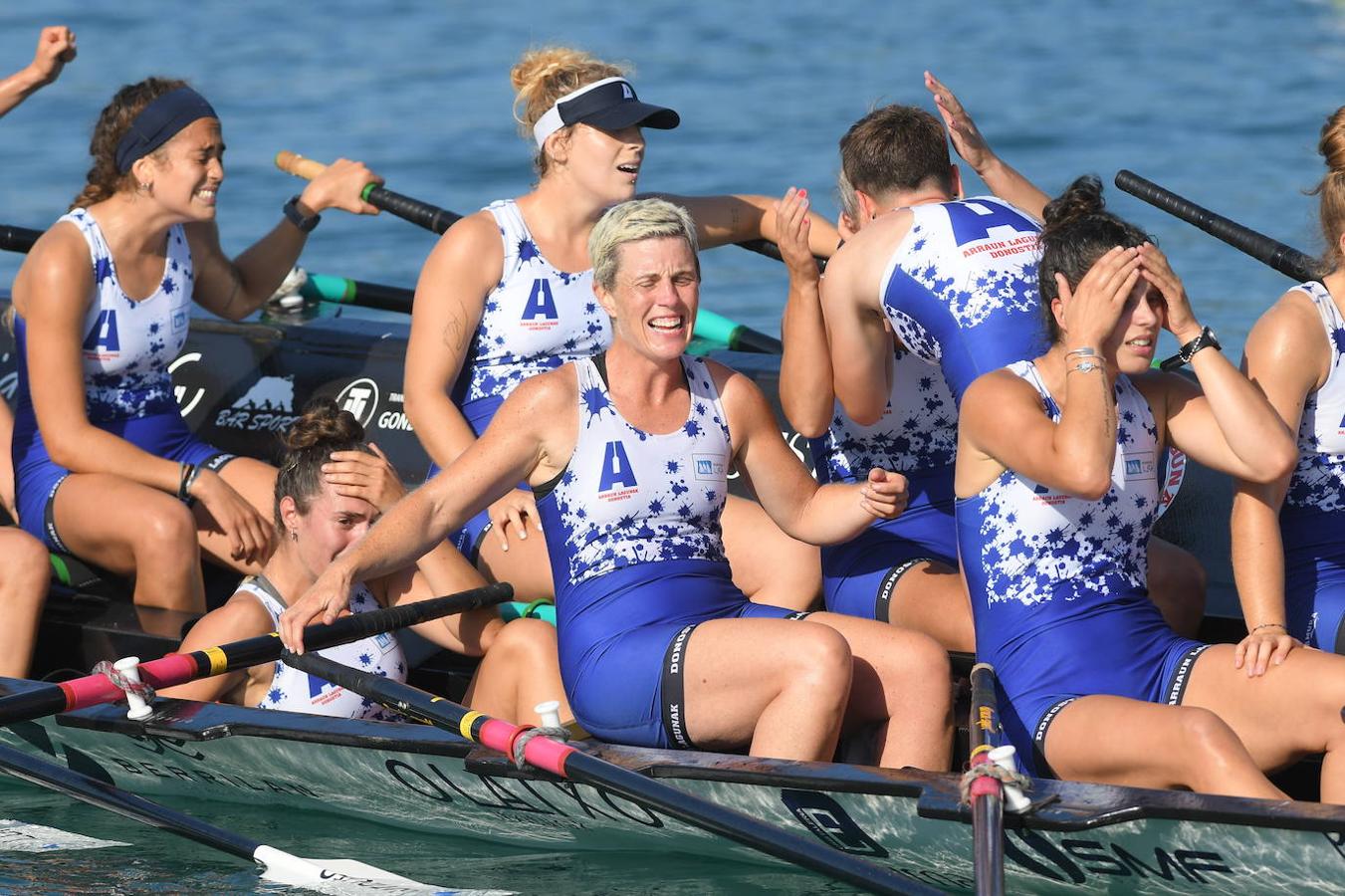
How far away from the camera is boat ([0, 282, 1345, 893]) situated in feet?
10.9

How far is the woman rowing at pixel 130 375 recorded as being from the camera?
16.1 feet

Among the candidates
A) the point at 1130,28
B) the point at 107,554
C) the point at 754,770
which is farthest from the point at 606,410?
the point at 1130,28

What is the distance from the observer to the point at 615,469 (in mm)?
3824

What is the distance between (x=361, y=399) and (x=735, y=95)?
9601 mm

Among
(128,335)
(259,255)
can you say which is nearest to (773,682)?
(128,335)

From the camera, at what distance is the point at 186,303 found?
5238mm

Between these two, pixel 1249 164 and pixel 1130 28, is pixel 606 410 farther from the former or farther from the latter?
pixel 1130 28

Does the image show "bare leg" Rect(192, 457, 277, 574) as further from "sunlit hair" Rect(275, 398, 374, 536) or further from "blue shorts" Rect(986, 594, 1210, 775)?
"blue shorts" Rect(986, 594, 1210, 775)

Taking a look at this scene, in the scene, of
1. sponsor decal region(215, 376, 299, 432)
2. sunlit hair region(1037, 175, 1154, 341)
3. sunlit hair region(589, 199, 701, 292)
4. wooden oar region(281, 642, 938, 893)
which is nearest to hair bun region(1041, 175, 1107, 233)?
sunlit hair region(1037, 175, 1154, 341)

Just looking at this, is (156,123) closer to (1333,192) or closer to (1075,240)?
(1075,240)

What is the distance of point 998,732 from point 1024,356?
85 cm

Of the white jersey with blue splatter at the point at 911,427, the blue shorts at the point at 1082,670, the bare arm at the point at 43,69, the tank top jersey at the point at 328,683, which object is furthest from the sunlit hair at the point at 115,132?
the blue shorts at the point at 1082,670

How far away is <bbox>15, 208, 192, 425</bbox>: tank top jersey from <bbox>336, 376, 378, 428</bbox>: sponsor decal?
658 millimetres

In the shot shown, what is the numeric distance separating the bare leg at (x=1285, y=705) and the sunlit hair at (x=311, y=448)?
1.89 m
